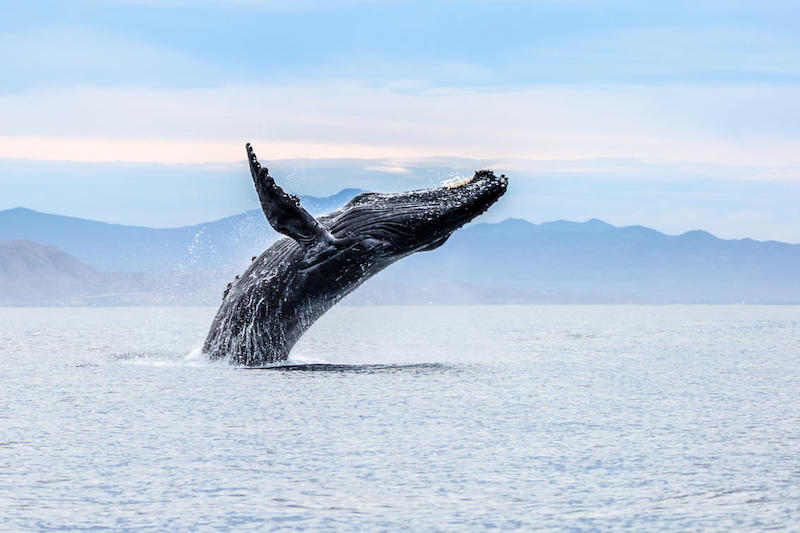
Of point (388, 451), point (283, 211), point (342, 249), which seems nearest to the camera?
point (388, 451)

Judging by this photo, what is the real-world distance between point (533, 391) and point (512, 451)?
6.96 m

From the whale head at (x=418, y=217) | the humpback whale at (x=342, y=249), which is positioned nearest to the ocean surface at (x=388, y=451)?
the humpback whale at (x=342, y=249)

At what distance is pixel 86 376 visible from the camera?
72.1 feet

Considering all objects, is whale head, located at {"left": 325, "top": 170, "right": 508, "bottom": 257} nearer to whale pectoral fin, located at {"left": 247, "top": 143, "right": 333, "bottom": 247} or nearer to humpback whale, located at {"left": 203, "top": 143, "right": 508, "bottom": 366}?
humpback whale, located at {"left": 203, "top": 143, "right": 508, "bottom": 366}

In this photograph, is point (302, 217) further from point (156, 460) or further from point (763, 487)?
point (763, 487)

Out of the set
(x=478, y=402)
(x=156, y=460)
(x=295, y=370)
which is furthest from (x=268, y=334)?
(x=156, y=460)

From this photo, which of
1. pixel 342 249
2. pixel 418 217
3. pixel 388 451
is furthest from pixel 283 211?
pixel 388 451

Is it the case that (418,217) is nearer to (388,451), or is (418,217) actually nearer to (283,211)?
(283,211)

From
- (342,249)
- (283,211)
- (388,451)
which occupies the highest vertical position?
(283,211)

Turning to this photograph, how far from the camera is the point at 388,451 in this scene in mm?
12797

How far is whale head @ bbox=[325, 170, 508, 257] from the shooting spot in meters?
18.4

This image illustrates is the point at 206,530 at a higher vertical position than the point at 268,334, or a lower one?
lower

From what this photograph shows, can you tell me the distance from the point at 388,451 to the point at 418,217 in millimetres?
6328

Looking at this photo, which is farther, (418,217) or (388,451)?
(418,217)
